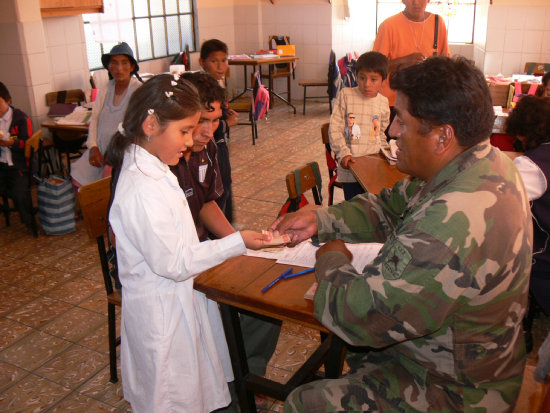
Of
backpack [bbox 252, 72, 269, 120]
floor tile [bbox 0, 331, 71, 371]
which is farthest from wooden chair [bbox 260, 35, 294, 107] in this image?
floor tile [bbox 0, 331, 71, 371]

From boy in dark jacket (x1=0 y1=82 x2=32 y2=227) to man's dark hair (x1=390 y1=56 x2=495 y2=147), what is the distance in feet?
12.9

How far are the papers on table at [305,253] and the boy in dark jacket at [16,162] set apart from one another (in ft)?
10.6

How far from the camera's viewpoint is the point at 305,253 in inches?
79.6

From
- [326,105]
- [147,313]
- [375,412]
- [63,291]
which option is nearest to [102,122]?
[63,291]

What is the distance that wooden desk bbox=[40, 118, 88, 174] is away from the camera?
5016 millimetres

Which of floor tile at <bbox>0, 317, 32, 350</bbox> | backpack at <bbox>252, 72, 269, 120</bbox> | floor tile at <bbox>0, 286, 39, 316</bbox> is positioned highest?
backpack at <bbox>252, 72, 269, 120</bbox>

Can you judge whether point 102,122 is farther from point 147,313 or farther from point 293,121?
point 293,121

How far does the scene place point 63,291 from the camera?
368 centimetres

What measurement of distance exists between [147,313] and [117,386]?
1105 millimetres

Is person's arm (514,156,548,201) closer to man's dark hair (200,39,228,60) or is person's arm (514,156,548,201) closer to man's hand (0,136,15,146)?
man's dark hair (200,39,228,60)

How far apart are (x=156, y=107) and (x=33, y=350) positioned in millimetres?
1914

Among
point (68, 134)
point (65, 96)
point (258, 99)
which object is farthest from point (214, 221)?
point (258, 99)

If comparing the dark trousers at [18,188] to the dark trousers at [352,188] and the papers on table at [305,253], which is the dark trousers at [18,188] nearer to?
the dark trousers at [352,188]

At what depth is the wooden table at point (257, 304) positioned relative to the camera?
167cm
